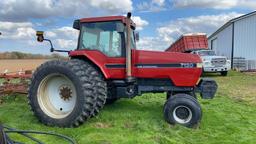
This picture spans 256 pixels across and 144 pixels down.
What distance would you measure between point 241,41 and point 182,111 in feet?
73.9

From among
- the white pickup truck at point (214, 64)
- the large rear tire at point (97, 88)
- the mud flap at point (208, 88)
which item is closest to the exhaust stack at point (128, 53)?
the large rear tire at point (97, 88)

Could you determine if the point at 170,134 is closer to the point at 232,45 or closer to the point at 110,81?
the point at 110,81

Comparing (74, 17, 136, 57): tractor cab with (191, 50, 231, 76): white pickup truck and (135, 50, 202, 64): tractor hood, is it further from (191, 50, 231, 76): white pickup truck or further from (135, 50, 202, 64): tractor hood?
(191, 50, 231, 76): white pickup truck

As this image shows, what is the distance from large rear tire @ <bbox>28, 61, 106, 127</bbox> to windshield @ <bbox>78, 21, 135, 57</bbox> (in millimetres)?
518

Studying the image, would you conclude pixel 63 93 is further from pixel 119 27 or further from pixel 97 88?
pixel 119 27

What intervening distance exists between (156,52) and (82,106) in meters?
1.75

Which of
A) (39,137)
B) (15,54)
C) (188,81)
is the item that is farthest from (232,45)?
(39,137)

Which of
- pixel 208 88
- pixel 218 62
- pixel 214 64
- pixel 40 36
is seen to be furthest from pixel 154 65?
pixel 218 62

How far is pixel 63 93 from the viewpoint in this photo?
6785mm

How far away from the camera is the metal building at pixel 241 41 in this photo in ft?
84.8

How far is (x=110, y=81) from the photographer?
703 cm

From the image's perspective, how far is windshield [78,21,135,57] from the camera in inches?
268

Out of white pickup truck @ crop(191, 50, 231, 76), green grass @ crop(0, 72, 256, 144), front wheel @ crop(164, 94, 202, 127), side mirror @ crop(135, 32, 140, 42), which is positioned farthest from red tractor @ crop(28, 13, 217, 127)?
white pickup truck @ crop(191, 50, 231, 76)

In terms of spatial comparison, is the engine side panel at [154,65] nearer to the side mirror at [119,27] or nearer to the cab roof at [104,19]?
the side mirror at [119,27]
